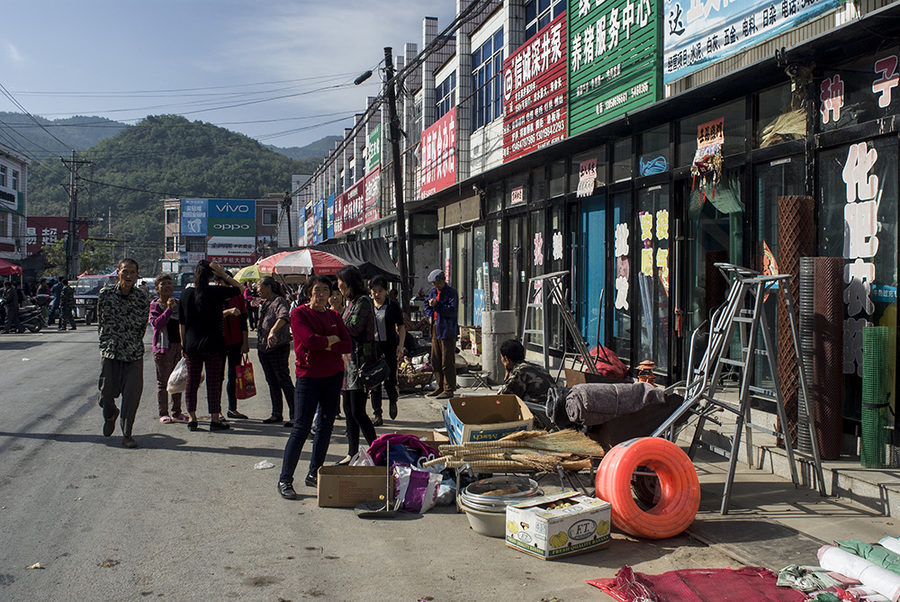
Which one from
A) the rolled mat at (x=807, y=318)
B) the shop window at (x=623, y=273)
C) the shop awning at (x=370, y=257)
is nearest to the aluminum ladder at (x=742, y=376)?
the rolled mat at (x=807, y=318)

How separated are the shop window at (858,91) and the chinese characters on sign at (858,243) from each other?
1.03 ft

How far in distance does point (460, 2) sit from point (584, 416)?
15.8 metres

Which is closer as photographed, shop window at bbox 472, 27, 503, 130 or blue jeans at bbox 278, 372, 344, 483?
blue jeans at bbox 278, 372, 344, 483

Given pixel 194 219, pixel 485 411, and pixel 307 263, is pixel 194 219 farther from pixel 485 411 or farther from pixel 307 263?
pixel 485 411

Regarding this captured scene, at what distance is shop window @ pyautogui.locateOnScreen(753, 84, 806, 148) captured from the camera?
7418mm

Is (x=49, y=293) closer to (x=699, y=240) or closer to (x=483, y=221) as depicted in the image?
(x=483, y=221)

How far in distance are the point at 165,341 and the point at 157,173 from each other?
3993 inches

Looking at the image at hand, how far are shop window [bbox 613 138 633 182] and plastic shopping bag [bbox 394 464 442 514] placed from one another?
656cm

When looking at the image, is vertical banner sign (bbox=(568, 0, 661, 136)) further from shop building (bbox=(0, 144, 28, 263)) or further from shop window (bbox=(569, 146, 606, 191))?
shop building (bbox=(0, 144, 28, 263))

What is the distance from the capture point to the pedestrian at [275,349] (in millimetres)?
9227

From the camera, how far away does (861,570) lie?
4.23 meters

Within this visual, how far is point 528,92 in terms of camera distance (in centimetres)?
1349

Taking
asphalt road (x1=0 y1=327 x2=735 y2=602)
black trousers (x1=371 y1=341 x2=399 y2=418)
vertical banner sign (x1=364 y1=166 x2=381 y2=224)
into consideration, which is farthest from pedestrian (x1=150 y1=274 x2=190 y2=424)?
vertical banner sign (x1=364 y1=166 x2=381 y2=224)

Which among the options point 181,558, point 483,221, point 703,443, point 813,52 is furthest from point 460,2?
point 181,558
